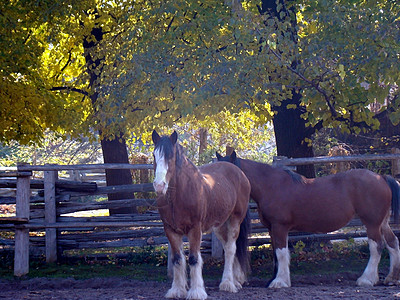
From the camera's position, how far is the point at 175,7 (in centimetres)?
960

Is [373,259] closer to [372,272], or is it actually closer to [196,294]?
[372,272]

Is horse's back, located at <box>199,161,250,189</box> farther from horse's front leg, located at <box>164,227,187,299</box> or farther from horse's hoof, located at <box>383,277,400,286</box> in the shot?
horse's hoof, located at <box>383,277,400,286</box>

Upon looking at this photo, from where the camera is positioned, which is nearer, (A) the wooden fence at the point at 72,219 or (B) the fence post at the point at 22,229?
(B) the fence post at the point at 22,229

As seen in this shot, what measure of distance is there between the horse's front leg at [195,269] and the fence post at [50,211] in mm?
3661

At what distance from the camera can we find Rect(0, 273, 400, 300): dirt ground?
6.41m

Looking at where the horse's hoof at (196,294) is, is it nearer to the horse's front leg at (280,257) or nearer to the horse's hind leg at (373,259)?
the horse's front leg at (280,257)

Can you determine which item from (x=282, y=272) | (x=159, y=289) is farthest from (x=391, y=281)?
(x=159, y=289)

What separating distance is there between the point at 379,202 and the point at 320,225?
3.09ft

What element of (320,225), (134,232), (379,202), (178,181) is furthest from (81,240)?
(379,202)

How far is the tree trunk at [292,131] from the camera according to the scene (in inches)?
412

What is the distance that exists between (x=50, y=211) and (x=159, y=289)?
9.68 ft

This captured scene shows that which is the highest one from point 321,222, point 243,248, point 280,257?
point 321,222

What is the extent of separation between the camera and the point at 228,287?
6.81 m

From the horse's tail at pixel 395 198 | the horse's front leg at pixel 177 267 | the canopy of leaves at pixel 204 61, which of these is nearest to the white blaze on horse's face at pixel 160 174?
the horse's front leg at pixel 177 267
